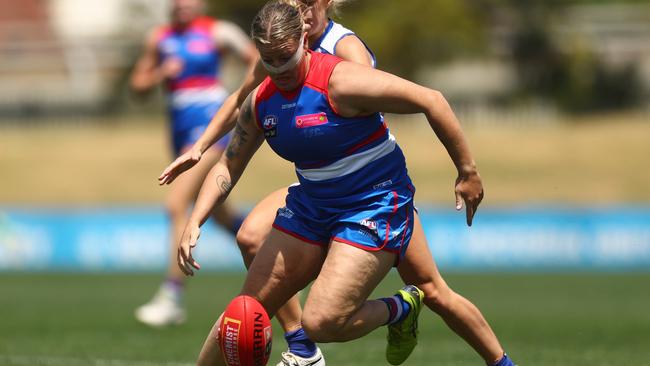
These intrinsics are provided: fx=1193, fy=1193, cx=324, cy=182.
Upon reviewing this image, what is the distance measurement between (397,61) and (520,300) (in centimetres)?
1694

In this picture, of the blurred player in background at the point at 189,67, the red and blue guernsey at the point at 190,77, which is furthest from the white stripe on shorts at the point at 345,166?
the red and blue guernsey at the point at 190,77

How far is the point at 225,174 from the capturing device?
5.99 metres

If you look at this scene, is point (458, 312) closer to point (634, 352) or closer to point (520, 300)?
point (634, 352)

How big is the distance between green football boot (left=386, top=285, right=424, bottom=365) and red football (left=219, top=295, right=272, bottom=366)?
2.56ft

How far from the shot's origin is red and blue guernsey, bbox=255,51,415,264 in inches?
221

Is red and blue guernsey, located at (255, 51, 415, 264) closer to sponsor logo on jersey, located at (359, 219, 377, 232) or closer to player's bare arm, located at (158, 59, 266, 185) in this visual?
sponsor logo on jersey, located at (359, 219, 377, 232)

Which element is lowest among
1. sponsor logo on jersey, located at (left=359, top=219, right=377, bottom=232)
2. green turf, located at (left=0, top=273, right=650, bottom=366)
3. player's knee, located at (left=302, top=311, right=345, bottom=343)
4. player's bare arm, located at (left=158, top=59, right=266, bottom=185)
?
green turf, located at (left=0, top=273, right=650, bottom=366)

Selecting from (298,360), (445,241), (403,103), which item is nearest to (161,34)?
(298,360)

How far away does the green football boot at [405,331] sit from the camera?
603 cm

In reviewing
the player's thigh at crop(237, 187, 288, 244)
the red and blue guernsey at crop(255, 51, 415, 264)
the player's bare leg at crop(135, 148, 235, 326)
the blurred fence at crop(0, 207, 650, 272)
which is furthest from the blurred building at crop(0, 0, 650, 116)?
the red and blue guernsey at crop(255, 51, 415, 264)

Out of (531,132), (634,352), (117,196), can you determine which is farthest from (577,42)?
(634,352)

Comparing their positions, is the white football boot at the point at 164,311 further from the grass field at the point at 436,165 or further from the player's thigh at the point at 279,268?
the grass field at the point at 436,165

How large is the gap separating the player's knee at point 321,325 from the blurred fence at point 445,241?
11671 millimetres

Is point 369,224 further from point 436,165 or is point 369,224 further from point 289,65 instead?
point 436,165
